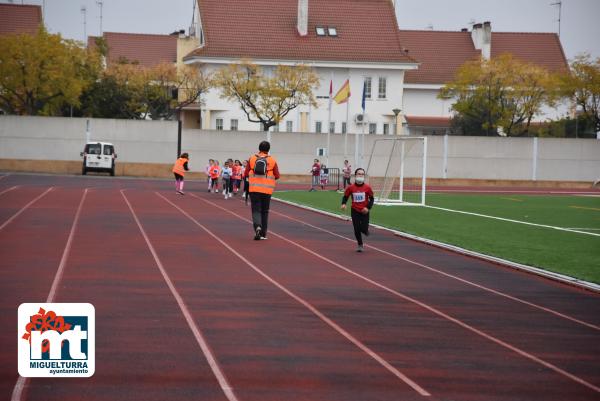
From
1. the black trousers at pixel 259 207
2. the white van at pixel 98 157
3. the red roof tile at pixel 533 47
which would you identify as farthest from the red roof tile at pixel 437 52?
the black trousers at pixel 259 207

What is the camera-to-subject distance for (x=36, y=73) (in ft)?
206

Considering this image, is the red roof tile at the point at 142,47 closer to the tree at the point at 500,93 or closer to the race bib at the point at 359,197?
the tree at the point at 500,93

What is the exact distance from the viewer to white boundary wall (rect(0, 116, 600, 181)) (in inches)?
2197

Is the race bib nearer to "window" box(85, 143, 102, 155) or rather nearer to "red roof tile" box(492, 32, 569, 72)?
"window" box(85, 143, 102, 155)

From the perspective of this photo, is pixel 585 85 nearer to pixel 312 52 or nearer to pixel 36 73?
pixel 312 52

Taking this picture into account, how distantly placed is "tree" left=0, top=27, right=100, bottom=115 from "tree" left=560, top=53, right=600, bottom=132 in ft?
102

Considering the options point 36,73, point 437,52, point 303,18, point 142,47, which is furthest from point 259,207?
point 142,47

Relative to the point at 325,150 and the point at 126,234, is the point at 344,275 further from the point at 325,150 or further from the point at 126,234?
the point at 325,150

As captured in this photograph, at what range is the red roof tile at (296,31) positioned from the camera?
68.2m

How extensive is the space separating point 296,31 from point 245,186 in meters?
36.7

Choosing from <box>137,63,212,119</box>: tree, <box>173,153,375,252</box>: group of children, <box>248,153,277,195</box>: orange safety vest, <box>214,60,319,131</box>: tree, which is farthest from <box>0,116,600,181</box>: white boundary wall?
<box>248,153,277,195</box>: orange safety vest

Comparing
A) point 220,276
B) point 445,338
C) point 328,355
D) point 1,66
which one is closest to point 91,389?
point 328,355

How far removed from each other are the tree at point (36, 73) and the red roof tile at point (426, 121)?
24053mm

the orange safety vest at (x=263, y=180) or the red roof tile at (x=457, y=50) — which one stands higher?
the red roof tile at (x=457, y=50)
